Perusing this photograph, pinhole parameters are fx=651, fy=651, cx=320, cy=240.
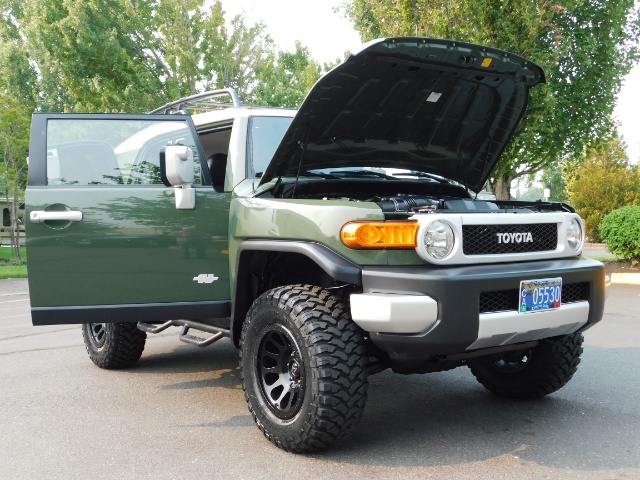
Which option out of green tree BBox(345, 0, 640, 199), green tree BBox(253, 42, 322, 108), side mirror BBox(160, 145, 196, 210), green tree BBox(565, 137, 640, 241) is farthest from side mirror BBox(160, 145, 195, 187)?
green tree BBox(565, 137, 640, 241)

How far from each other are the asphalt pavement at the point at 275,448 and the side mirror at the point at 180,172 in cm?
142

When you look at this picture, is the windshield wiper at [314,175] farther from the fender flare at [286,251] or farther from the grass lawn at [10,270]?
the grass lawn at [10,270]

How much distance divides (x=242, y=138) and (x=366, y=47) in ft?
4.37

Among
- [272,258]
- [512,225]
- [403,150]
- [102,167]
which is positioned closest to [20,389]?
[102,167]

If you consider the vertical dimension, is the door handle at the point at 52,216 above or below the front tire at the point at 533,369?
above

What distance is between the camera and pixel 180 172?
402cm

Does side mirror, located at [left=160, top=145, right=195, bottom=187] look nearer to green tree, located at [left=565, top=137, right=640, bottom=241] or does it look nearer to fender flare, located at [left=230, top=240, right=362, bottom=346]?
fender flare, located at [left=230, top=240, right=362, bottom=346]

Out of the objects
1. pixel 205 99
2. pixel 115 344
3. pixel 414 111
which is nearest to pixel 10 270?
pixel 115 344

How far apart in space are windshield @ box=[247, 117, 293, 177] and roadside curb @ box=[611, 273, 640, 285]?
995cm

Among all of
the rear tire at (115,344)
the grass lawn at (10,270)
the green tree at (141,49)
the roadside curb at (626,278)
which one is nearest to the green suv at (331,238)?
the rear tire at (115,344)

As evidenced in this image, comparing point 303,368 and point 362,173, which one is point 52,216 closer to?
point 303,368

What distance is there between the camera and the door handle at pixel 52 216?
4.07 meters

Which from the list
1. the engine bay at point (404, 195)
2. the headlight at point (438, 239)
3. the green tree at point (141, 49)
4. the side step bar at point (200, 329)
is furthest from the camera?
the green tree at point (141, 49)

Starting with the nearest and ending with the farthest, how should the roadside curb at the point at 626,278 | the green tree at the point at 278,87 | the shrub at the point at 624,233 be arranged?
the roadside curb at the point at 626,278 → the shrub at the point at 624,233 → the green tree at the point at 278,87
